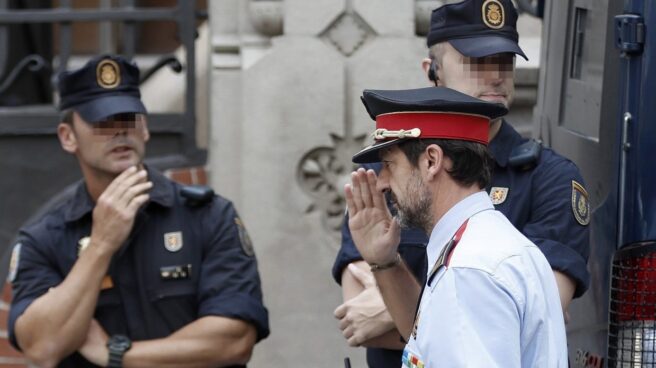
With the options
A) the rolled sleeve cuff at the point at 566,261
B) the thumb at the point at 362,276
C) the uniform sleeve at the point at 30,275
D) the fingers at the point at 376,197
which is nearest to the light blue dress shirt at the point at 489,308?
the fingers at the point at 376,197

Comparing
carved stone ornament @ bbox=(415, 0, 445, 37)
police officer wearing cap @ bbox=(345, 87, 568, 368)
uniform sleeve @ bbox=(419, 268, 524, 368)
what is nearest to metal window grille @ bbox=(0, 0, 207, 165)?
carved stone ornament @ bbox=(415, 0, 445, 37)

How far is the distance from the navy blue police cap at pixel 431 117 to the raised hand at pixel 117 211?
1.51m

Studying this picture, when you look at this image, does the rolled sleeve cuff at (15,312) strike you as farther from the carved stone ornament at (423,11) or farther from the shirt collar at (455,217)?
the carved stone ornament at (423,11)

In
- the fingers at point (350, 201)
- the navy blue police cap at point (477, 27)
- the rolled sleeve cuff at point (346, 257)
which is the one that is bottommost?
the rolled sleeve cuff at point (346, 257)

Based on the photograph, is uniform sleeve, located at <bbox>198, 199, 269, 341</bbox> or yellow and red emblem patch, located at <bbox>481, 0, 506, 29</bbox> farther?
uniform sleeve, located at <bbox>198, 199, 269, 341</bbox>

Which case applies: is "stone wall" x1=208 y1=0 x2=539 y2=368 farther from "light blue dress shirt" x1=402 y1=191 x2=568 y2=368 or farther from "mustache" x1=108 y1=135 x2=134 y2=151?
"light blue dress shirt" x1=402 y1=191 x2=568 y2=368

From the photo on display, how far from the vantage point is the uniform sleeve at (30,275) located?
4469 mm

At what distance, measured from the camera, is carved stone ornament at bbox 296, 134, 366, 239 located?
684cm

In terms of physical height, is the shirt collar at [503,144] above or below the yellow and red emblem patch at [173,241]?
above

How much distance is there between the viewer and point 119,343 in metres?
4.38

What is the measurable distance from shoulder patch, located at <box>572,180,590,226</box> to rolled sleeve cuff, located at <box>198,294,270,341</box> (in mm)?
1278

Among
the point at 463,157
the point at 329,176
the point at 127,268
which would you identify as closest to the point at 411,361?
the point at 463,157

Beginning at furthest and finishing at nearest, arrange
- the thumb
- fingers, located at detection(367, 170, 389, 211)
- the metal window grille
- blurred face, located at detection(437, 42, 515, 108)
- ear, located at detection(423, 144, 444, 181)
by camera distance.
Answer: the metal window grille, the thumb, blurred face, located at detection(437, 42, 515, 108), fingers, located at detection(367, 170, 389, 211), ear, located at detection(423, 144, 444, 181)

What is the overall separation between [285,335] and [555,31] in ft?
9.28
